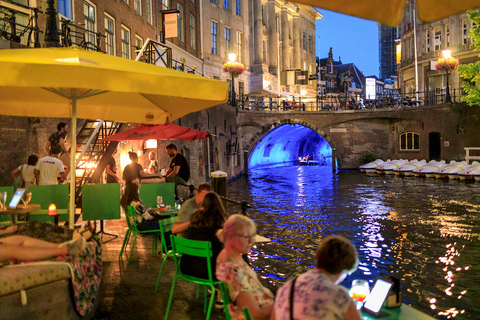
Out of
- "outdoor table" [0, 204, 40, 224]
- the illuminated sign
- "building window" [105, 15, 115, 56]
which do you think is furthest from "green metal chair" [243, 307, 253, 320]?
the illuminated sign

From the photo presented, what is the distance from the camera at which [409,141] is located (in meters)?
32.3

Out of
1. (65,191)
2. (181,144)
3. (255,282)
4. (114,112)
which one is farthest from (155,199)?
(181,144)

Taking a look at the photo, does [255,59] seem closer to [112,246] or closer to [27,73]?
[112,246]

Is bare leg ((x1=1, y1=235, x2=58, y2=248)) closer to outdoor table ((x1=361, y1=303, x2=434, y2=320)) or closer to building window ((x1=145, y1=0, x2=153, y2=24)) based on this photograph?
outdoor table ((x1=361, y1=303, x2=434, y2=320))

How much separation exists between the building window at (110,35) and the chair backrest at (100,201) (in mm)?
10109

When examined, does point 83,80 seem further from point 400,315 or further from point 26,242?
point 400,315

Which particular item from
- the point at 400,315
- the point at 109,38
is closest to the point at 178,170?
the point at 400,315

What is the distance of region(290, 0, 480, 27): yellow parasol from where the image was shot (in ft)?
9.11

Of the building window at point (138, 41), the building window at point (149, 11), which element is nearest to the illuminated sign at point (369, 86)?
the building window at point (149, 11)

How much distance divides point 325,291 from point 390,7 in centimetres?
186

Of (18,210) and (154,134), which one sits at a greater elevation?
(154,134)

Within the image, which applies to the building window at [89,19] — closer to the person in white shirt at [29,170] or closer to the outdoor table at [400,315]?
the person in white shirt at [29,170]

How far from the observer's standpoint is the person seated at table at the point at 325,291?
2.38 metres

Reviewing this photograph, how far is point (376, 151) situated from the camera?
3272 centimetres
